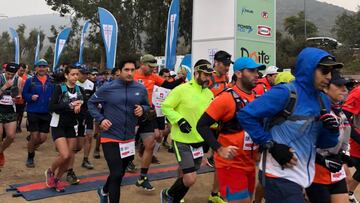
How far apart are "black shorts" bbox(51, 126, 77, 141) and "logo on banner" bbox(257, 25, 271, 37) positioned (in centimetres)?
480

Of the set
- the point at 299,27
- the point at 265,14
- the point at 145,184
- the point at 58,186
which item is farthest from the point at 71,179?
the point at 299,27

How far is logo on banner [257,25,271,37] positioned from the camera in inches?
364

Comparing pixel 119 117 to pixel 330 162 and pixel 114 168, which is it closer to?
pixel 114 168

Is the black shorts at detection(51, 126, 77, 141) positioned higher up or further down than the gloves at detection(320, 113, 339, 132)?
further down

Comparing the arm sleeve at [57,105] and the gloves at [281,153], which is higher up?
the arm sleeve at [57,105]

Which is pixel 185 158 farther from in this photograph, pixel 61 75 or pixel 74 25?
pixel 74 25

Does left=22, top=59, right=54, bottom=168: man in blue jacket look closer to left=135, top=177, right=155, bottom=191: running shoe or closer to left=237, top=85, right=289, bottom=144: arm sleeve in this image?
left=135, top=177, right=155, bottom=191: running shoe

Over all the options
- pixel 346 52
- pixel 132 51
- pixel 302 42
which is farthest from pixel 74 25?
pixel 346 52

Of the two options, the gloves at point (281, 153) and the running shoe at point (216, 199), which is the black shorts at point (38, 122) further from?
the gloves at point (281, 153)

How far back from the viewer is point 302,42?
5000 cm

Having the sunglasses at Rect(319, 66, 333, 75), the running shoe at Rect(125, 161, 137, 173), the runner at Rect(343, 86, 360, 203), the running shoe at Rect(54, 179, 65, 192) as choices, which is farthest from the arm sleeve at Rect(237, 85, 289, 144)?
the running shoe at Rect(125, 161, 137, 173)

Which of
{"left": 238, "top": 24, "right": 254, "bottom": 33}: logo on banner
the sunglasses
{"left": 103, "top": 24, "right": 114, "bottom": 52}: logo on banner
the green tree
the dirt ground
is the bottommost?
the dirt ground

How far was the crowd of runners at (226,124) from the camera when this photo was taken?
10.2 ft

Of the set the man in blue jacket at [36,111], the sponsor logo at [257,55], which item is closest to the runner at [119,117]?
the man in blue jacket at [36,111]
